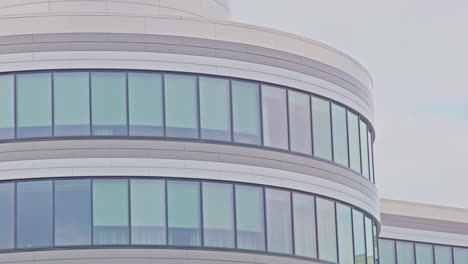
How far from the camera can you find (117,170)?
3794 centimetres

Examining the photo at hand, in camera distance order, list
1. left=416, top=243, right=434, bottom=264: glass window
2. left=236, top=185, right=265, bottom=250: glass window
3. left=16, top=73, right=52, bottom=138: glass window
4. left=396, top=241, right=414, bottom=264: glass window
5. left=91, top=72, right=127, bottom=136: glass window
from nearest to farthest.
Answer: left=16, top=73, right=52, bottom=138: glass window < left=91, top=72, right=127, bottom=136: glass window < left=236, top=185, right=265, bottom=250: glass window < left=396, top=241, right=414, bottom=264: glass window < left=416, top=243, right=434, bottom=264: glass window

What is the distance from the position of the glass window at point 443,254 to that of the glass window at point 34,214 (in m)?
20.5

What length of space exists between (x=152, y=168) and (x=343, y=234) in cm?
708

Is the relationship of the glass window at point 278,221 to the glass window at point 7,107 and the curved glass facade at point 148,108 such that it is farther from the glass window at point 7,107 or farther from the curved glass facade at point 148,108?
the glass window at point 7,107

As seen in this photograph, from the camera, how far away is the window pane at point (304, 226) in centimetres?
3988

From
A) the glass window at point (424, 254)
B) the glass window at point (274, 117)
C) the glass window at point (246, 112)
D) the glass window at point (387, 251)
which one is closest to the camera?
the glass window at point (246, 112)

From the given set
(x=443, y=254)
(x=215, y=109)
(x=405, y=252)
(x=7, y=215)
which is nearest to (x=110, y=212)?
(x=7, y=215)

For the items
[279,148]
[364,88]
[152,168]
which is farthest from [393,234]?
[152,168]

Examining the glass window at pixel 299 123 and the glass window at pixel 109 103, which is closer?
the glass window at pixel 109 103

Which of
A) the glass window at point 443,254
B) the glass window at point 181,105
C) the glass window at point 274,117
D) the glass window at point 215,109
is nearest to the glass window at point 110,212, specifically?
the glass window at point 181,105

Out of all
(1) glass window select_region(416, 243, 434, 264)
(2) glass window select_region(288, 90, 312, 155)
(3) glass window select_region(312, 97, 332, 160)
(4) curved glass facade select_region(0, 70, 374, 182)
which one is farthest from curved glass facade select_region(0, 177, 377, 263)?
(1) glass window select_region(416, 243, 434, 264)

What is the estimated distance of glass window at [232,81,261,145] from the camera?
131 ft

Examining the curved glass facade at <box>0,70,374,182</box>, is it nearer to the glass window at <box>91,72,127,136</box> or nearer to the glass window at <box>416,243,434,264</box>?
the glass window at <box>91,72,127,136</box>

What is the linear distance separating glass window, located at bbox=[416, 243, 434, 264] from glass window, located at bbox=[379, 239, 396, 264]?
47.0 inches
